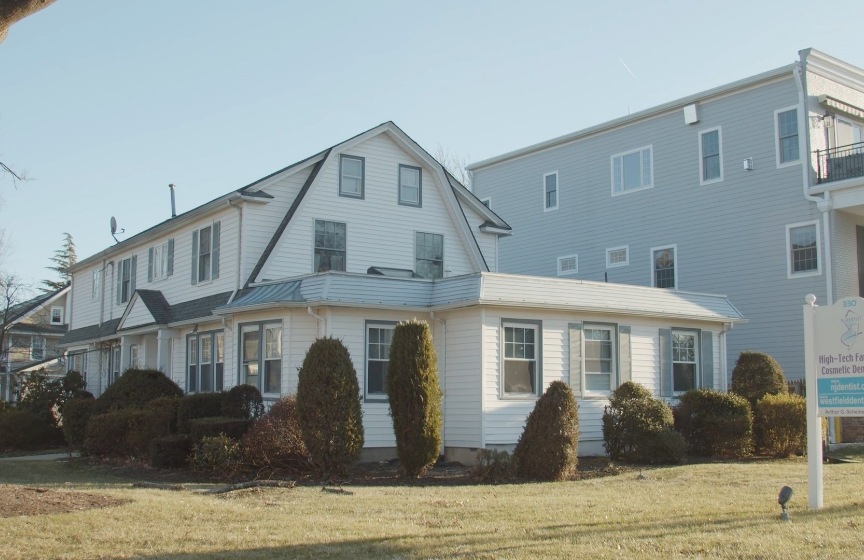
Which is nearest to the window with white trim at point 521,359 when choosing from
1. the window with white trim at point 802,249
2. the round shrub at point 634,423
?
the round shrub at point 634,423

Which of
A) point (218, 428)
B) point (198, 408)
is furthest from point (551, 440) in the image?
point (198, 408)

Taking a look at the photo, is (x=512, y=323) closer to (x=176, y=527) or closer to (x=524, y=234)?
(x=176, y=527)

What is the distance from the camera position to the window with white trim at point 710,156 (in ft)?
91.7

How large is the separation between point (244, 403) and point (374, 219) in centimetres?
678

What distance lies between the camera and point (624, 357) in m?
21.3

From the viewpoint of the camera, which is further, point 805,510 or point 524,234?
point 524,234

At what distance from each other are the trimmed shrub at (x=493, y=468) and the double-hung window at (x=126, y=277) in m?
17.6

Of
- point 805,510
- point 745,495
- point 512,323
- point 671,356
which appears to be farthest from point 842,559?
point 671,356

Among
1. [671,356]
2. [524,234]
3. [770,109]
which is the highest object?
[770,109]

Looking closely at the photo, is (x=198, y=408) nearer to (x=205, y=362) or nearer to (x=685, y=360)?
(x=205, y=362)

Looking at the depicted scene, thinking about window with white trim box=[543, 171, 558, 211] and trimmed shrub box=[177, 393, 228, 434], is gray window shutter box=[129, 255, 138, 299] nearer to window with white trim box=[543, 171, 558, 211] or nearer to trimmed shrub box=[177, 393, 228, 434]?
trimmed shrub box=[177, 393, 228, 434]

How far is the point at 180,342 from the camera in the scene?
1024 inches

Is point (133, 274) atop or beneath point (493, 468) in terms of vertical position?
atop

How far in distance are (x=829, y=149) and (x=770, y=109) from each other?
1.99 m
